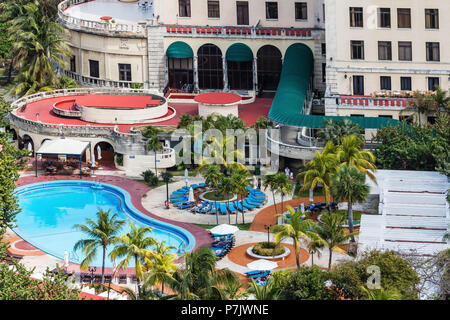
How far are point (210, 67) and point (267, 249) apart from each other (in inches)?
1574

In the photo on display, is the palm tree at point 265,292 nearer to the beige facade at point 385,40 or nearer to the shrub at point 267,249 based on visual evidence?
the shrub at point 267,249

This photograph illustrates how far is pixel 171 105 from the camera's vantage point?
109188 mm

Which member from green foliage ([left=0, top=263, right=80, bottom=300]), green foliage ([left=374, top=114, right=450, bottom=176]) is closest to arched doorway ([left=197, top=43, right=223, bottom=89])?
green foliage ([left=374, top=114, right=450, bottom=176])

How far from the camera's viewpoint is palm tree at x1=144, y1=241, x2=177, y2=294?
59.9 meters

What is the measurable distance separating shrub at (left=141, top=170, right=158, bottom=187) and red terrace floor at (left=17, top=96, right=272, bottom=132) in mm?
8295

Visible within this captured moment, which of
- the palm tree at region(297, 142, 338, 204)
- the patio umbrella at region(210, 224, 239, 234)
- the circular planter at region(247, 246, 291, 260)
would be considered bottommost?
the circular planter at region(247, 246, 291, 260)

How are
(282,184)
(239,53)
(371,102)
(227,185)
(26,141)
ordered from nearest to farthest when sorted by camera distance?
(282,184), (227,185), (371,102), (26,141), (239,53)

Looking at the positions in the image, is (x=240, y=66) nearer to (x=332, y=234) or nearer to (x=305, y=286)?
(x=332, y=234)

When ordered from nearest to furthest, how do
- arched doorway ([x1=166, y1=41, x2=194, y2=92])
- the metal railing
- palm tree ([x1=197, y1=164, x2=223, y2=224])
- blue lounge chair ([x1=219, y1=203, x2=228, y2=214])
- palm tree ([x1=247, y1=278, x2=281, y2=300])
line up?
palm tree ([x1=247, y1=278, x2=281, y2=300]), palm tree ([x1=197, y1=164, x2=223, y2=224]), blue lounge chair ([x1=219, y1=203, x2=228, y2=214]), the metal railing, arched doorway ([x1=166, y1=41, x2=194, y2=92])

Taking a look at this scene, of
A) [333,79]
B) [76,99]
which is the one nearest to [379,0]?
[333,79]

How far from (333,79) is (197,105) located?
16868mm

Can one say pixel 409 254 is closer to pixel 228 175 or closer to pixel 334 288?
pixel 334 288

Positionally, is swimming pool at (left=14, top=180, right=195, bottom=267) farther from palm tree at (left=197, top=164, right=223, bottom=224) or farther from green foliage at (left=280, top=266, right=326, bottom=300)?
green foliage at (left=280, top=266, right=326, bottom=300)

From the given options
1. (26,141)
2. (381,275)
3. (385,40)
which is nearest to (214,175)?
(385,40)
